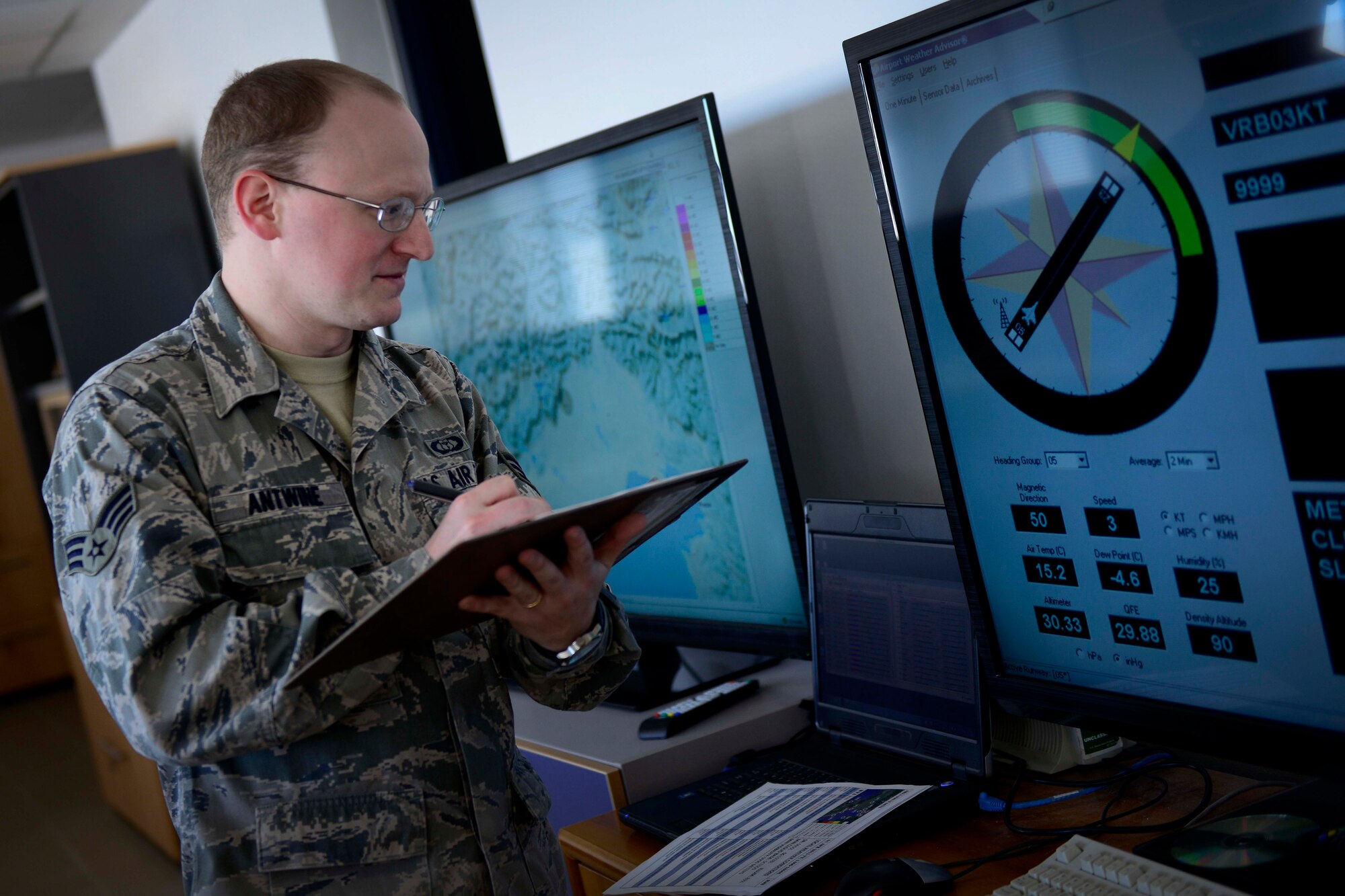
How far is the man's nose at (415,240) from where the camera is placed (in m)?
1.21

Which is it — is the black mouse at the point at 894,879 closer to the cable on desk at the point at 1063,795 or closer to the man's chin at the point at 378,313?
the cable on desk at the point at 1063,795

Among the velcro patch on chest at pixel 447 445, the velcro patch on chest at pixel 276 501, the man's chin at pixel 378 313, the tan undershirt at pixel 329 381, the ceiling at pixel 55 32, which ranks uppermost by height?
the ceiling at pixel 55 32

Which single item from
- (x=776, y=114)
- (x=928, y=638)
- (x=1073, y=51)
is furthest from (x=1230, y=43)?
(x=776, y=114)

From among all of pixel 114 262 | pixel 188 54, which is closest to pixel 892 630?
pixel 188 54

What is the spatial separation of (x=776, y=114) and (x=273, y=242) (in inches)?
30.6

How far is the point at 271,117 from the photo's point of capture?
117cm

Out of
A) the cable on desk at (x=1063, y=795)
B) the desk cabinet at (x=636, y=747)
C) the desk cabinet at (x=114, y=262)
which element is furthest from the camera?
the desk cabinet at (x=114, y=262)

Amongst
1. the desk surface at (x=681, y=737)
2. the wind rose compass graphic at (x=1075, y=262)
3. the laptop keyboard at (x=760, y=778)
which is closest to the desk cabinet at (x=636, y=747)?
the desk surface at (x=681, y=737)

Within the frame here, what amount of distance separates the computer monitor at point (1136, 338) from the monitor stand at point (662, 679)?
Result: 606mm

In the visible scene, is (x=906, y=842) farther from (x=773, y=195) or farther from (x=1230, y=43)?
(x=773, y=195)

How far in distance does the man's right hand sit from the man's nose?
33cm

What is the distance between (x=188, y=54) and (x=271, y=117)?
2839 mm

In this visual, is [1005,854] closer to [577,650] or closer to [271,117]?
[577,650]

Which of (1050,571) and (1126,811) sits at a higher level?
(1050,571)
